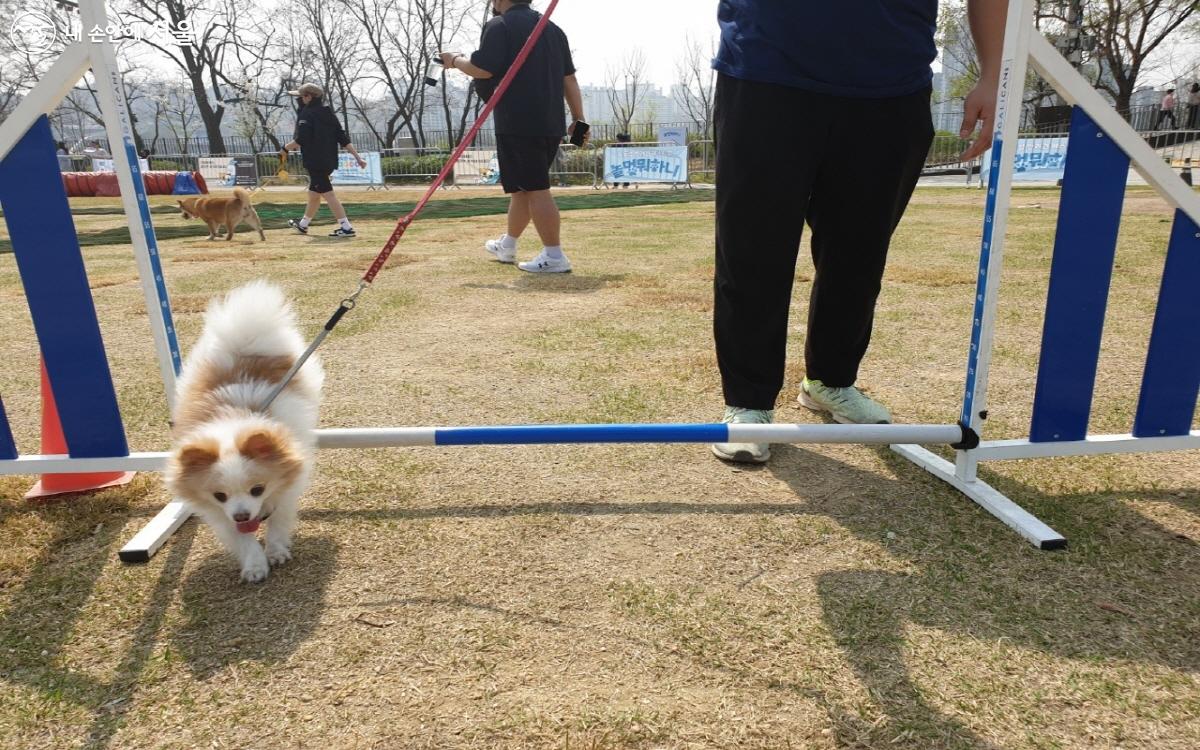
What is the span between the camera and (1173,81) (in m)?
30.2

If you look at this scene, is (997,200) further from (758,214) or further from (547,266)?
(547,266)

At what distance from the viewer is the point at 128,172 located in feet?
6.56

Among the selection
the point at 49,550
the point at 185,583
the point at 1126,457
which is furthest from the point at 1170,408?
the point at 49,550

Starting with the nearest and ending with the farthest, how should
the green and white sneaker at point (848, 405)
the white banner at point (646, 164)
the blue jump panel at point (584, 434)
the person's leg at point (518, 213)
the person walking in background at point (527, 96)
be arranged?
1. the blue jump panel at point (584, 434)
2. the green and white sneaker at point (848, 405)
3. the person walking in background at point (527, 96)
4. the person's leg at point (518, 213)
5. the white banner at point (646, 164)

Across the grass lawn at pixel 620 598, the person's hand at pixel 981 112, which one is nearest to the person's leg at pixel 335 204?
the grass lawn at pixel 620 598

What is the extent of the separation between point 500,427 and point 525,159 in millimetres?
3522

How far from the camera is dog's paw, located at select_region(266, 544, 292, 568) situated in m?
1.85

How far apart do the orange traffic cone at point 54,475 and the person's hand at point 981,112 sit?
278 cm

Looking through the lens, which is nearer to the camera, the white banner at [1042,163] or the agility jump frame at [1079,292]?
the agility jump frame at [1079,292]

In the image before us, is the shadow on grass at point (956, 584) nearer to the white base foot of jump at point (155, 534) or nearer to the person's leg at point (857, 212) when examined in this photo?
the white base foot of jump at point (155, 534)

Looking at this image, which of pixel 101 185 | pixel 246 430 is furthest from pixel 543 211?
pixel 101 185

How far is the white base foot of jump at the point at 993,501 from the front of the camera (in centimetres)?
182

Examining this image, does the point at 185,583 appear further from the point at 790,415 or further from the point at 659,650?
the point at 790,415

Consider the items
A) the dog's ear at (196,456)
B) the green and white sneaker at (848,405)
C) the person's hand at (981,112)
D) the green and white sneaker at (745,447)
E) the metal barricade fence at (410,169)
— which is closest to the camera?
the dog's ear at (196,456)
